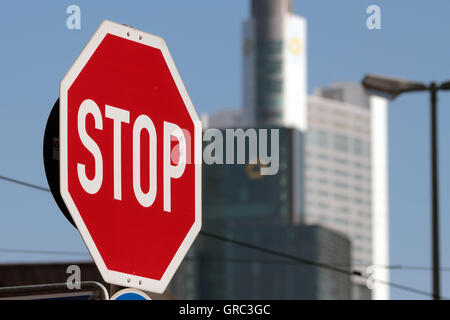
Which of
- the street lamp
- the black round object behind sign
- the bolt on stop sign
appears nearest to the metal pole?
the street lamp

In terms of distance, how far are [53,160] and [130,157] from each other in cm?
26

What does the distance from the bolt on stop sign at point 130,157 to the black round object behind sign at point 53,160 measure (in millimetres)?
103

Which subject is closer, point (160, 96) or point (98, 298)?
Result: point (98, 298)

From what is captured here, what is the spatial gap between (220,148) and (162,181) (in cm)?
109

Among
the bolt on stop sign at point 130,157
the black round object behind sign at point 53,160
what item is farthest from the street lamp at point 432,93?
the black round object behind sign at point 53,160

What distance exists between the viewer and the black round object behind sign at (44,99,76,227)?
368 cm

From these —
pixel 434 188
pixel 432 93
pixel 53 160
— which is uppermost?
pixel 432 93

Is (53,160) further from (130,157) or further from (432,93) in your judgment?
(432,93)

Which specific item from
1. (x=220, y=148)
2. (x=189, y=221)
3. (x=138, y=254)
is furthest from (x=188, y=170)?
(x=220, y=148)

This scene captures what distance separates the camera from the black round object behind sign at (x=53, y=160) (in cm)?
368

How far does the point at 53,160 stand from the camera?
3703mm

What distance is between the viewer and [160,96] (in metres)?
4.07

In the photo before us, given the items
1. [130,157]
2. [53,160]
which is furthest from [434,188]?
[53,160]
